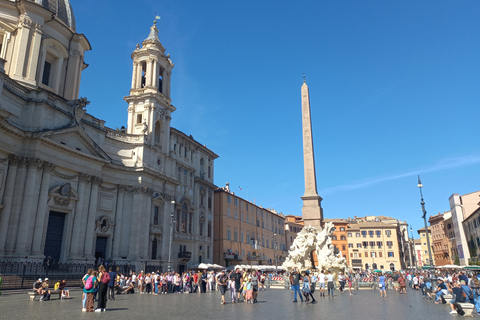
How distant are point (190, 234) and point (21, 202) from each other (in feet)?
59.7

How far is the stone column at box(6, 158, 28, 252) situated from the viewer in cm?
2266

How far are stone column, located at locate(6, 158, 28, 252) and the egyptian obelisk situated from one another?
19441 mm

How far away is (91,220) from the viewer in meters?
28.5

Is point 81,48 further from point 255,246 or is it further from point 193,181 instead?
point 255,246

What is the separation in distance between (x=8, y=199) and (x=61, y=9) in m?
20.0

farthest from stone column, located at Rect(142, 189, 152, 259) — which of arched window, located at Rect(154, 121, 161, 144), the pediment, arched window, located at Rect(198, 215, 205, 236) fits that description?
arched window, located at Rect(198, 215, 205, 236)

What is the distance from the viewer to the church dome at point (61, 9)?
32.0 metres

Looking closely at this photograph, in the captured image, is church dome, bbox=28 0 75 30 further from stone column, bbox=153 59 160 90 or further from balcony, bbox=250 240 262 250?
balcony, bbox=250 240 262 250

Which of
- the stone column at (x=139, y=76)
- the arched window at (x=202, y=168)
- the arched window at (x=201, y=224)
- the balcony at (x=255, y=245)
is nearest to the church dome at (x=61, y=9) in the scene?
the stone column at (x=139, y=76)

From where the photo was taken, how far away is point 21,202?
23484mm

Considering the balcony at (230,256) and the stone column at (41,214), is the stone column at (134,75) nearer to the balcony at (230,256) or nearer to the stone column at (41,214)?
the stone column at (41,214)

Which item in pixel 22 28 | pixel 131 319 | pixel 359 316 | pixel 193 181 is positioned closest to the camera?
pixel 131 319

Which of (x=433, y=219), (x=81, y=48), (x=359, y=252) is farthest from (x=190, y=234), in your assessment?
(x=433, y=219)

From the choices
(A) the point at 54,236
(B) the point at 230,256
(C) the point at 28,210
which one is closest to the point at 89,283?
(C) the point at 28,210
